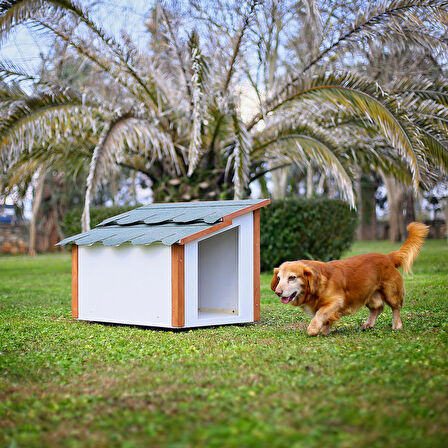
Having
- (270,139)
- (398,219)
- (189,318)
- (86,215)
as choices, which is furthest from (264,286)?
(398,219)

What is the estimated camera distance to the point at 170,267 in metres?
7.11

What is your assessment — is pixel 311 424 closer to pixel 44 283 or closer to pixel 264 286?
pixel 264 286

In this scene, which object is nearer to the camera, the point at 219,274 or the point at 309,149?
the point at 219,274

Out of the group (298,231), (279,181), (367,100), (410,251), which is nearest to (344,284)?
(410,251)

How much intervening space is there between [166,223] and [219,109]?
4.53 meters

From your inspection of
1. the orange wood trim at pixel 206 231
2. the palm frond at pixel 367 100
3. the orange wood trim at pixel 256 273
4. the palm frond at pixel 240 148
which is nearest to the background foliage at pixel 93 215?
the palm frond at pixel 240 148

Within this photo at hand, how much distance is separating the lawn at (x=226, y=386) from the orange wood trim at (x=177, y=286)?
200 mm

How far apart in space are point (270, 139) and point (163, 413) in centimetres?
926

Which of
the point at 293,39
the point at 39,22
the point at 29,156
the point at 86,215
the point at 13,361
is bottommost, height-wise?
the point at 13,361

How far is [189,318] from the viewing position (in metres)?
7.17

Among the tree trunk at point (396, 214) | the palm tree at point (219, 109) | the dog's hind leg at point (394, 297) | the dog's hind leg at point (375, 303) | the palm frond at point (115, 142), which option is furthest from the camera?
the tree trunk at point (396, 214)

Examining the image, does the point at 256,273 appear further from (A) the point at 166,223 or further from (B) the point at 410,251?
(B) the point at 410,251

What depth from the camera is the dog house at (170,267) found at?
23.4ft

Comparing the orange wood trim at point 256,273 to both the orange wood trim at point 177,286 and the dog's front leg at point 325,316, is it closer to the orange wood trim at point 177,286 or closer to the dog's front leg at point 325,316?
the orange wood trim at point 177,286
